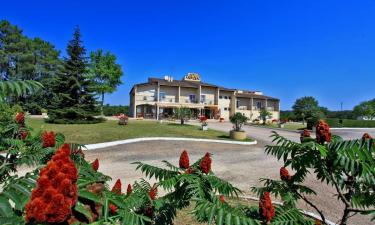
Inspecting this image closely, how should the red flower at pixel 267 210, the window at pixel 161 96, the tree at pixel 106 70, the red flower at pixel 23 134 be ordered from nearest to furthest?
the red flower at pixel 267 210
the red flower at pixel 23 134
the tree at pixel 106 70
the window at pixel 161 96

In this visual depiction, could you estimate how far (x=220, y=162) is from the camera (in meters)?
12.7

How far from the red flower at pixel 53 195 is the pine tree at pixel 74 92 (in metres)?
30.1

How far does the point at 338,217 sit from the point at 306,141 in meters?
4.89

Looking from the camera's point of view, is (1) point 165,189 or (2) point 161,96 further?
(2) point 161,96

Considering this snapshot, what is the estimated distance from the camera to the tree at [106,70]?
1885 inches

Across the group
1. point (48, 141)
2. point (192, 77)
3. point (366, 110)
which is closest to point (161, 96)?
point (192, 77)

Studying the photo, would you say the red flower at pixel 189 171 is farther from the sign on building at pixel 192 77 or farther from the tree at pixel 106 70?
the sign on building at pixel 192 77

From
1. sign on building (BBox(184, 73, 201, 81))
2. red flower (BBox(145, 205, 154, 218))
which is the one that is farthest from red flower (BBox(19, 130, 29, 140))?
sign on building (BBox(184, 73, 201, 81))

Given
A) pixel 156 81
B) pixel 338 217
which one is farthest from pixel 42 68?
pixel 338 217

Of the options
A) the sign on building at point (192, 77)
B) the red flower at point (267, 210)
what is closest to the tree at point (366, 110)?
the sign on building at point (192, 77)

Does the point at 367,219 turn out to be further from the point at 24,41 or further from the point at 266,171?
the point at 24,41

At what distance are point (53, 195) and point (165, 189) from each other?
186 centimetres

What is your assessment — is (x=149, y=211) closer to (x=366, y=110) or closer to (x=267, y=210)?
(x=267, y=210)

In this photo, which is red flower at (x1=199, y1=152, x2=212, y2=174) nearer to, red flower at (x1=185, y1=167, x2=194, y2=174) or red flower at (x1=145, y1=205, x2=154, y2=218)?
red flower at (x1=185, y1=167, x2=194, y2=174)
